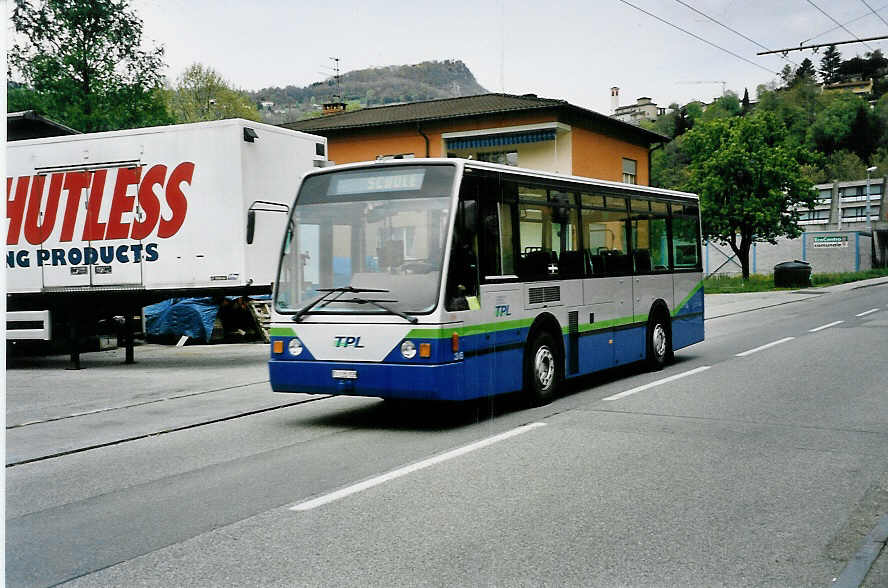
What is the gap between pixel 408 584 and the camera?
454 cm

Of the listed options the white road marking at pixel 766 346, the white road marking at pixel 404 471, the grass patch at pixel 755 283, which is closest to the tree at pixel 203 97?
the grass patch at pixel 755 283

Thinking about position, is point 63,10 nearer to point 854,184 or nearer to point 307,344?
point 307,344

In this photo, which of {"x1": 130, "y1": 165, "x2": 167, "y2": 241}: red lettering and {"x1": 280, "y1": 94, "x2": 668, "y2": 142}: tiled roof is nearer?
{"x1": 130, "y1": 165, "x2": 167, "y2": 241}: red lettering

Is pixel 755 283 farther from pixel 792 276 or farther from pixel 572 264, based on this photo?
pixel 572 264

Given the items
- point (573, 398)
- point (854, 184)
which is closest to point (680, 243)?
point (573, 398)

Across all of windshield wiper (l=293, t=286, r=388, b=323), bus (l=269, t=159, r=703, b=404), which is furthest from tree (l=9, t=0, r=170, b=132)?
windshield wiper (l=293, t=286, r=388, b=323)

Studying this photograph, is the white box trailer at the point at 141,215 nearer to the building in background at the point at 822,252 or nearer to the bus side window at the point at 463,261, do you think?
the bus side window at the point at 463,261

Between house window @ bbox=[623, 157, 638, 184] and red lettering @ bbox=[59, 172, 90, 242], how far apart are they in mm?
26713

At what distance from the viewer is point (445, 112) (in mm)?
36344

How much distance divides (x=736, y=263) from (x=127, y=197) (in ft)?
176

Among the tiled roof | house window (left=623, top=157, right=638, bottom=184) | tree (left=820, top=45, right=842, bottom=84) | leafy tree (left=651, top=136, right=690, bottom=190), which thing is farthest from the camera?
tree (left=820, top=45, right=842, bottom=84)

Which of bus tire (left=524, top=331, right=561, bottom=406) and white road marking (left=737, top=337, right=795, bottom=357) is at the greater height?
bus tire (left=524, top=331, right=561, bottom=406)

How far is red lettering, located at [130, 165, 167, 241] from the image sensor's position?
15609mm

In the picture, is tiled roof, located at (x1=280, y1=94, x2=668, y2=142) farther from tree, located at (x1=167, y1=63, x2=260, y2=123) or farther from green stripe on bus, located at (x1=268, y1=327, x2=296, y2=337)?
green stripe on bus, located at (x1=268, y1=327, x2=296, y2=337)
